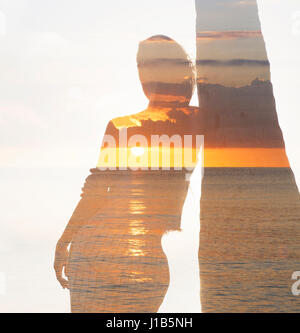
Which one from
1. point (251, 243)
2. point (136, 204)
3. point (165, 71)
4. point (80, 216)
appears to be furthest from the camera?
point (251, 243)

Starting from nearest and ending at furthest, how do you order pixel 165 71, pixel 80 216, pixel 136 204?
pixel 80 216
pixel 165 71
pixel 136 204

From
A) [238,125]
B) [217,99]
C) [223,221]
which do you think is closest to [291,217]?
[223,221]

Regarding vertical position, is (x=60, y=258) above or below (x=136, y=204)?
below

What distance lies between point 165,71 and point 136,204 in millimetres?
582

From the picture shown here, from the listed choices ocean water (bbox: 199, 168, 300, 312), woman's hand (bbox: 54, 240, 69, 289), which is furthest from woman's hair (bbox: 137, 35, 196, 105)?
woman's hand (bbox: 54, 240, 69, 289)

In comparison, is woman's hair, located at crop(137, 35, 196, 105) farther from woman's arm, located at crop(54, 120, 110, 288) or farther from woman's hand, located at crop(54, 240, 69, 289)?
woman's hand, located at crop(54, 240, 69, 289)

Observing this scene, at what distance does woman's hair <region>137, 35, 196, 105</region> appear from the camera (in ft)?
6.23

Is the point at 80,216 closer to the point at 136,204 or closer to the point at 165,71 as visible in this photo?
Result: the point at 136,204

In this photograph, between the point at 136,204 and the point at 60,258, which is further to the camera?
the point at 136,204

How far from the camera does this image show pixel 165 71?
76.0 inches

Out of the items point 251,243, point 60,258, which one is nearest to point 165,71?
point 60,258

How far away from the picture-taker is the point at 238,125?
2.21m

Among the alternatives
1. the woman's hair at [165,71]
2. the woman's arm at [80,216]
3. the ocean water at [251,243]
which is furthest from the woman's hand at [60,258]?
the woman's hair at [165,71]
